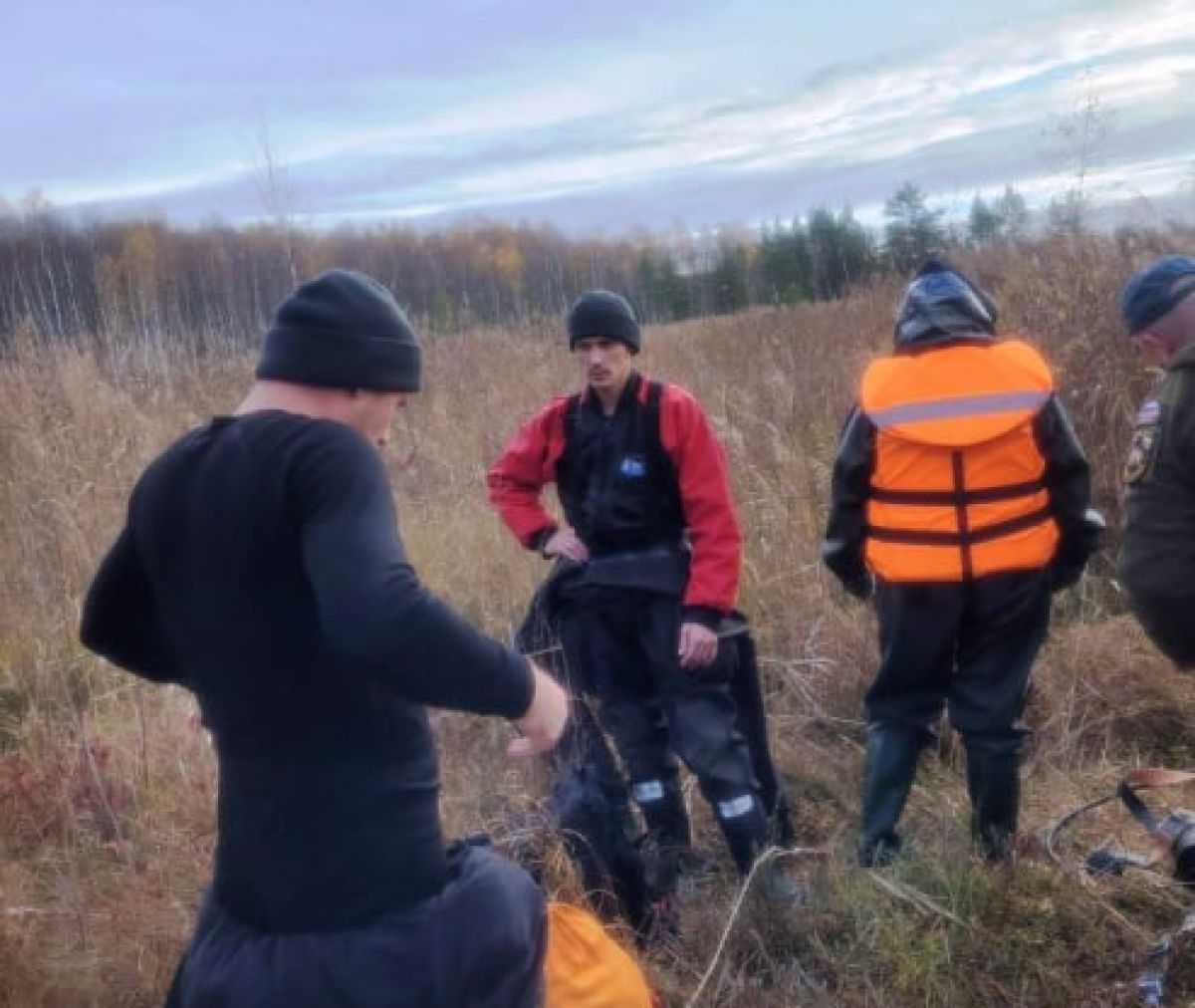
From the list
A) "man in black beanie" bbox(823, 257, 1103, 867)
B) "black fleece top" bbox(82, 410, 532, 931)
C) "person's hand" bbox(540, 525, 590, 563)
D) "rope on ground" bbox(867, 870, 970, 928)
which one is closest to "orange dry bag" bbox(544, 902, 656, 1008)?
"black fleece top" bbox(82, 410, 532, 931)

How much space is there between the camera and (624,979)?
2377mm

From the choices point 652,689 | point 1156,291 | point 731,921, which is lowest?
point 731,921

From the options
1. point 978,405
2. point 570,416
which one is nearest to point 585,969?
point 978,405

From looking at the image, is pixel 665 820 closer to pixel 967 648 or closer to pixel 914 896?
pixel 914 896

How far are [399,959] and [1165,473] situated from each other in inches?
89.1

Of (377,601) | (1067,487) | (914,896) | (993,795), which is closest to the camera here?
(377,601)

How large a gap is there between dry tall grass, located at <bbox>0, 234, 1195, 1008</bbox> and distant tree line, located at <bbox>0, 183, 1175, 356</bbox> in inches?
30.7

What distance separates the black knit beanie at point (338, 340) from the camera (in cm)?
201

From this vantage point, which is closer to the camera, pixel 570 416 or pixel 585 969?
pixel 585 969

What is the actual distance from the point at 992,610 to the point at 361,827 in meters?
2.37

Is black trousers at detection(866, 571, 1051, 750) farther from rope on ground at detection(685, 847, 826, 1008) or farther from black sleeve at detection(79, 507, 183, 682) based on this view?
black sleeve at detection(79, 507, 183, 682)

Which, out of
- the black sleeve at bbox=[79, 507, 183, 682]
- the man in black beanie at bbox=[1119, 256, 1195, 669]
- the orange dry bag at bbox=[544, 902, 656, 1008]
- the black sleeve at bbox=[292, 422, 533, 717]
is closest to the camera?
the black sleeve at bbox=[292, 422, 533, 717]

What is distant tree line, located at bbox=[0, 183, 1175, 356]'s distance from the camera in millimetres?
9688

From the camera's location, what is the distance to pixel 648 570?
404cm
